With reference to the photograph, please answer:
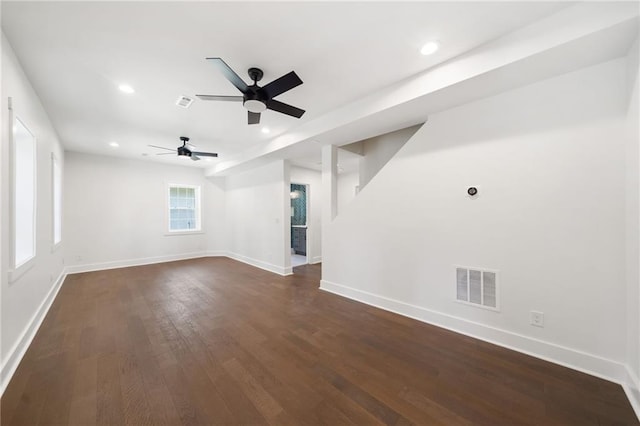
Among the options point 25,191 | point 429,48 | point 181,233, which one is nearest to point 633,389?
point 429,48

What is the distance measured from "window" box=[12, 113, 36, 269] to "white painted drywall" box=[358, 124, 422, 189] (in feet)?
14.7

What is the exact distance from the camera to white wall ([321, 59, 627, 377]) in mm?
1855

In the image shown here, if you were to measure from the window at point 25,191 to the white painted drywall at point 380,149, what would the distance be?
4.48m

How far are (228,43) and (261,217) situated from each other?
13.4 feet

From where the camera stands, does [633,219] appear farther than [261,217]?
No

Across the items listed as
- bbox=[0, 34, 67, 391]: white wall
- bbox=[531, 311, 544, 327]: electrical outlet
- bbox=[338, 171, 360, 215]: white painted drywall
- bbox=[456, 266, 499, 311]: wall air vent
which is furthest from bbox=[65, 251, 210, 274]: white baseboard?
bbox=[531, 311, 544, 327]: electrical outlet

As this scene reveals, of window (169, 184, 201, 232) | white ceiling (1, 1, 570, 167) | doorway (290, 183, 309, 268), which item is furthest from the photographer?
doorway (290, 183, 309, 268)

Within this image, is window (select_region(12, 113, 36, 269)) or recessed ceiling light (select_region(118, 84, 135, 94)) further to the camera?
recessed ceiling light (select_region(118, 84, 135, 94))

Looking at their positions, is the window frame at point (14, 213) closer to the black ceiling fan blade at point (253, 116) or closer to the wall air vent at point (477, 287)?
the black ceiling fan blade at point (253, 116)

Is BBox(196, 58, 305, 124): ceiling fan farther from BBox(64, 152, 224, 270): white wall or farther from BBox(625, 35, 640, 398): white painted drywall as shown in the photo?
BBox(64, 152, 224, 270): white wall

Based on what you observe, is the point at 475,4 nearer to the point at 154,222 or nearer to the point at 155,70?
the point at 155,70

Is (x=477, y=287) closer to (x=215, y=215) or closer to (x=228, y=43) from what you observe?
(x=228, y=43)

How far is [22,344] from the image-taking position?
217cm

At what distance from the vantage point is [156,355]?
7.07ft
